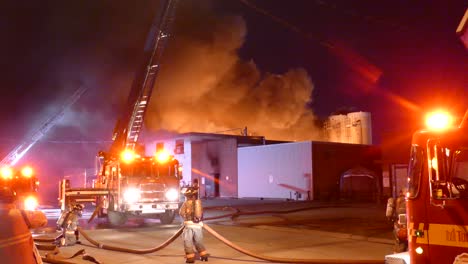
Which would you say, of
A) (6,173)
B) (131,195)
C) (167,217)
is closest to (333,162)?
(167,217)

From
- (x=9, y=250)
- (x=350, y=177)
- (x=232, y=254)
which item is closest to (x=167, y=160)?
(x=232, y=254)

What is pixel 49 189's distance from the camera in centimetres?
4122

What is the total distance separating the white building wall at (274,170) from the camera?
3438cm

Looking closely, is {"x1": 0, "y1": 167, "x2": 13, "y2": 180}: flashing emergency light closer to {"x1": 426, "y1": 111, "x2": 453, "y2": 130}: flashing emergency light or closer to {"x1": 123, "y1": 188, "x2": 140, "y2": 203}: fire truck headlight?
{"x1": 123, "y1": 188, "x2": 140, "y2": 203}: fire truck headlight

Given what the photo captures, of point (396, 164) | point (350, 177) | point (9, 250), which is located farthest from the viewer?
point (350, 177)

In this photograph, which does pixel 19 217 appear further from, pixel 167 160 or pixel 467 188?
pixel 167 160

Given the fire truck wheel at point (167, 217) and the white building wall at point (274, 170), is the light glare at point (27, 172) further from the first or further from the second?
the white building wall at point (274, 170)

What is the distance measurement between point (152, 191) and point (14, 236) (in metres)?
14.3

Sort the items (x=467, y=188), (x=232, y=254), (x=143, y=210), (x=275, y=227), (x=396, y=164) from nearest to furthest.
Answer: (x=467, y=188)
(x=232, y=254)
(x=275, y=227)
(x=143, y=210)
(x=396, y=164)

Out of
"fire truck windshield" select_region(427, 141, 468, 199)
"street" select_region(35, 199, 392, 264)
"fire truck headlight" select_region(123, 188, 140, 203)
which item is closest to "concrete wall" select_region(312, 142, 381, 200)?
"street" select_region(35, 199, 392, 264)

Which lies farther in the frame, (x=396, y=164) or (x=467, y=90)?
(x=396, y=164)

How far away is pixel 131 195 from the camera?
55.2ft

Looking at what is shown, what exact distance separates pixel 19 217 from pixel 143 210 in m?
13.9

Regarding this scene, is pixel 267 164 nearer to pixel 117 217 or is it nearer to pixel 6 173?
pixel 6 173
